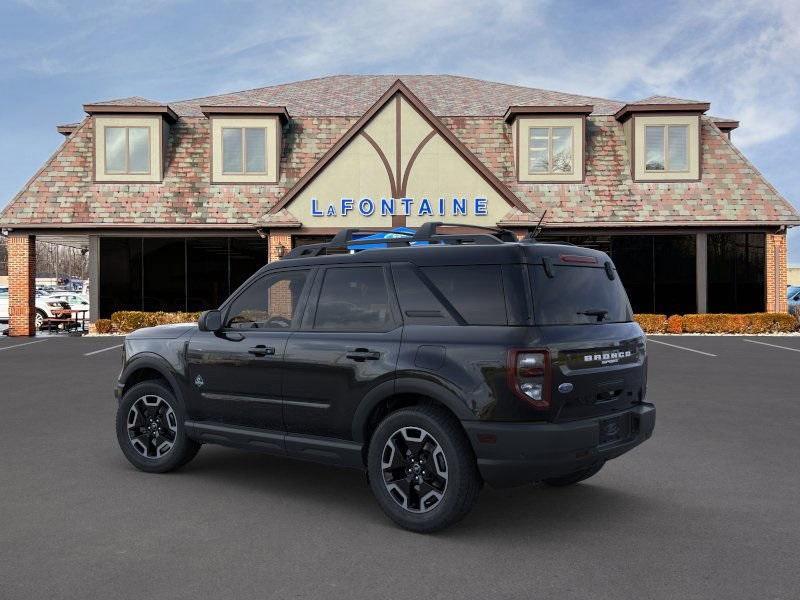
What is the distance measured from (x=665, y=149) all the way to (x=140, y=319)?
1790cm

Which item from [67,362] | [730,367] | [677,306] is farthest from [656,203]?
[67,362]

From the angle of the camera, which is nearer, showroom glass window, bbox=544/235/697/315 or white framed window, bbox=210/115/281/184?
white framed window, bbox=210/115/281/184

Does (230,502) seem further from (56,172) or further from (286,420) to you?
(56,172)

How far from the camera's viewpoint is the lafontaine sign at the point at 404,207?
23.1 meters

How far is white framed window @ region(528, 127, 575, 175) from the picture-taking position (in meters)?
25.0

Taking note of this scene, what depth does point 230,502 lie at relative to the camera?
5.73 metres

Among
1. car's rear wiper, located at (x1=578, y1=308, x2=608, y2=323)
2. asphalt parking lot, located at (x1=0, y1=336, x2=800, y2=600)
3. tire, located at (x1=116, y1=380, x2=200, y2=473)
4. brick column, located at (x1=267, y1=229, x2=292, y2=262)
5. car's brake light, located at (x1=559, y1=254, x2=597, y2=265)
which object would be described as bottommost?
asphalt parking lot, located at (x1=0, y1=336, x2=800, y2=600)

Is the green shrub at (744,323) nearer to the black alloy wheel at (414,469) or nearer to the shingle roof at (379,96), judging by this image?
the shingle roof at (379,96)

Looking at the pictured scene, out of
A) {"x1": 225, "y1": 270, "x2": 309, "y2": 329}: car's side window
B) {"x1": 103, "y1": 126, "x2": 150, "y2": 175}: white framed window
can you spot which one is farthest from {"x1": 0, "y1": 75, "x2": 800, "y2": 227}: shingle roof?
{"x1": 225, "y1": 270, "x2": 309, "y2": 329}: car's side window

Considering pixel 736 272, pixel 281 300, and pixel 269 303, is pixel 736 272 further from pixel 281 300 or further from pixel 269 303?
pixel 281 300

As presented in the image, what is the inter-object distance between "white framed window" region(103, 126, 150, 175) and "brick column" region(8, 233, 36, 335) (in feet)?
11.4

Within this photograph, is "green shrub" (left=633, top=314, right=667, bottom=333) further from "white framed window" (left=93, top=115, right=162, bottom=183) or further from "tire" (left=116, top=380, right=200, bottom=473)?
"tire" (left=116, top=380, right=200, bottom=473)

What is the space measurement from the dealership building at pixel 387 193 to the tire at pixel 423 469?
1830 centimetres

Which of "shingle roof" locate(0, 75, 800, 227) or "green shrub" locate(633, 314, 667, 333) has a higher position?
"shingle roof" locate(0, 75, 800, 227)
